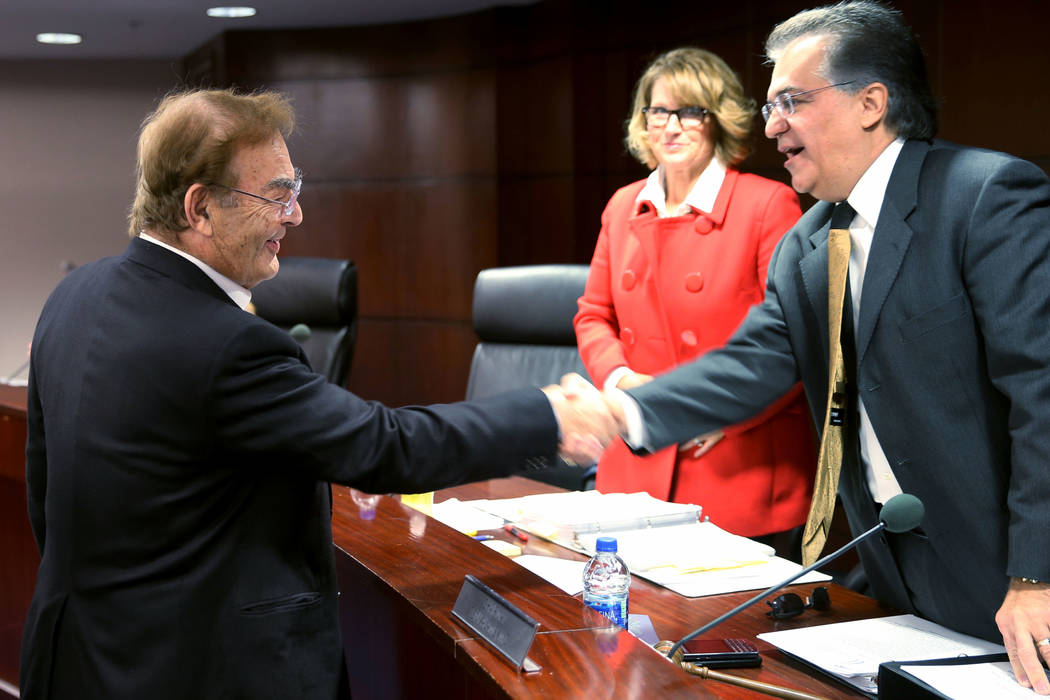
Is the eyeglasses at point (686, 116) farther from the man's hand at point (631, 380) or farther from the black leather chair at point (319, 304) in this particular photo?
the black leather chair at point (319, 304)

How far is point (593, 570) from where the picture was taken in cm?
159

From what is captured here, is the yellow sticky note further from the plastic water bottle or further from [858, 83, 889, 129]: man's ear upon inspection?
[858, 83, 889, 129]: man's ear

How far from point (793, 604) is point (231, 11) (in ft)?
19.0

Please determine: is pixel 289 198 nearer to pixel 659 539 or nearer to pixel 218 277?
pixel 218 277

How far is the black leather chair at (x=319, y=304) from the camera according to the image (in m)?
4.11

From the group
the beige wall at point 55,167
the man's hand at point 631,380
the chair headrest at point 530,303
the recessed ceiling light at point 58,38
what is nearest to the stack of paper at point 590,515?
the man's hand at point 631,380

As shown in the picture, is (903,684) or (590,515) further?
(590,515)

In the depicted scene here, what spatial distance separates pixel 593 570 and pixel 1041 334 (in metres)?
0.71

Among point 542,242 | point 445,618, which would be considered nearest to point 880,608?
point 445,618

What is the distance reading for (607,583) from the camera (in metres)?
1.57

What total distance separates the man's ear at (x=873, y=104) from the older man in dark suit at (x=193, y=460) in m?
0.83

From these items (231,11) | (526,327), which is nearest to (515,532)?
(526,327)

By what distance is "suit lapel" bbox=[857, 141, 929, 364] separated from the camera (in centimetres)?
158

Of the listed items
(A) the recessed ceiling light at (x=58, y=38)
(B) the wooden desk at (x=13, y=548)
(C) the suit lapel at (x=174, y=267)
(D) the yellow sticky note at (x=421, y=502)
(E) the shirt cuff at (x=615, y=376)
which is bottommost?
(B) the wooden desk at (x=13, y=548)
